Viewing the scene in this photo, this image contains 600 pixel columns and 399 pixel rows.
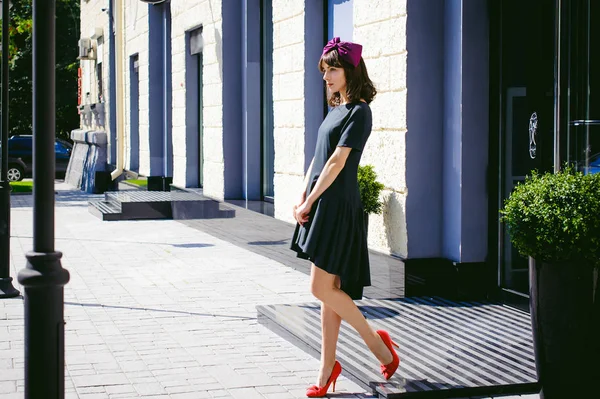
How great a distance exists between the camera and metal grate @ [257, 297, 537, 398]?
5465 millimetres

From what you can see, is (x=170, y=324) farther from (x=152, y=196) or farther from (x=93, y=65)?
(x=93, y=65)

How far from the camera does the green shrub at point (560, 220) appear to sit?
16.0ft

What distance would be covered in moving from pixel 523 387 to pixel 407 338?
4.15 feet

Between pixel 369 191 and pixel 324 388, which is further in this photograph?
pixel 369 191

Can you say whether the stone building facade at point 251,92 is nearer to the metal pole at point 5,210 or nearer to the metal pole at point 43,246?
the metal pole at point 5,210

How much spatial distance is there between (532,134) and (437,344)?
6.71 ft

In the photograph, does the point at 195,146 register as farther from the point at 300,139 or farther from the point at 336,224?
the point at 336,224

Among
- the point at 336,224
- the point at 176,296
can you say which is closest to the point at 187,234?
the point at 176,296

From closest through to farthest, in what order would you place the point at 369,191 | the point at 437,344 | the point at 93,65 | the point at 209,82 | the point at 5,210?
the point at 437,344 < the point at 369,191 < the point at 5,210 < the point at 209,82 < the point at 93,65

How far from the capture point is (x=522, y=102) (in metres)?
7.72

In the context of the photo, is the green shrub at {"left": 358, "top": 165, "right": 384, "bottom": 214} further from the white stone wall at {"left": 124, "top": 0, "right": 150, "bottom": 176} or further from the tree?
the tree

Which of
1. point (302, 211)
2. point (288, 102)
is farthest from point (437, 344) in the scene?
point (288, 102)

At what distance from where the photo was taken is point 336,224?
17.9 feet

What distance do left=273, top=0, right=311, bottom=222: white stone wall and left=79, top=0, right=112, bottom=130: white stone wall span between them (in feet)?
50.1
